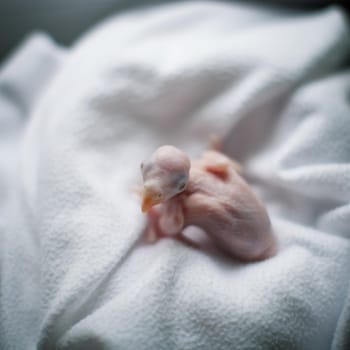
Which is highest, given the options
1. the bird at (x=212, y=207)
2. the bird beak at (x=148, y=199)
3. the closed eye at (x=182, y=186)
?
the bird beak at (x=148, y=199)

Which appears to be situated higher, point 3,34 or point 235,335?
point 3,34

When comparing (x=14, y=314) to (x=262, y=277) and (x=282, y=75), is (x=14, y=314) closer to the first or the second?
(x=262, y=277)

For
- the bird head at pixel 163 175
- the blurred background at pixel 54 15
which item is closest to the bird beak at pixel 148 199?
the bird head at pixel 163 175

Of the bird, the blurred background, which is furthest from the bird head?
the blurred background

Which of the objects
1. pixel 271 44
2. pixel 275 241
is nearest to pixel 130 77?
pixel 271 44

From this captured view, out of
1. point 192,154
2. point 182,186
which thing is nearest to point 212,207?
point 182,186

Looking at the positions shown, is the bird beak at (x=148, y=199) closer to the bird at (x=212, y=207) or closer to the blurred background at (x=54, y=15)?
the bird at (x=212, y=207)

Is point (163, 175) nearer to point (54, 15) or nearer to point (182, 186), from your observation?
point (182, 186)
